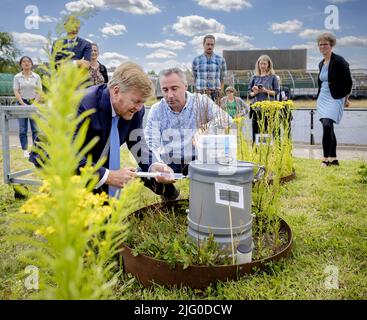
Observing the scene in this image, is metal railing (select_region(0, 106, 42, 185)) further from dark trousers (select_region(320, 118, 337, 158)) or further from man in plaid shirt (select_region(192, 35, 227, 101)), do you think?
dark trousers (select_region(320, 118, 337, 158))

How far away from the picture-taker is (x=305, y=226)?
2.37 metres

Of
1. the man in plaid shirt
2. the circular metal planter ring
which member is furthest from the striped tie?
the man in plaid shirt

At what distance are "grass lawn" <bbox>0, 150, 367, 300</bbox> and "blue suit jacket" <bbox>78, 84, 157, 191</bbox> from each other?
439 mm

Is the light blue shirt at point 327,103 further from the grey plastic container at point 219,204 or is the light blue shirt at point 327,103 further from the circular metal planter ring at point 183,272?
the circular metal planter ring at point 183,272

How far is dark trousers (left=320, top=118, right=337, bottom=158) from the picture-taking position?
4.08 m

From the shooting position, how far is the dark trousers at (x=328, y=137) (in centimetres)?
408

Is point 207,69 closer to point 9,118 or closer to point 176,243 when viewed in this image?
point 9,118

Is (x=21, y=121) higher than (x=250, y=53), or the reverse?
(x=250, y=53)

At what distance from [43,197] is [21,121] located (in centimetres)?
491

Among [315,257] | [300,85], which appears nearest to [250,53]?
[300,85]

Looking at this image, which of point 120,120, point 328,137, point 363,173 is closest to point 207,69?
point 328,137

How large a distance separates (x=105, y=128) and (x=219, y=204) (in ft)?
2.86

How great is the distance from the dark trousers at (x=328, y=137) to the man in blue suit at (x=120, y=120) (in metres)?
2.61
